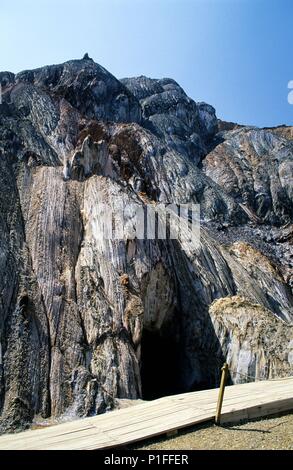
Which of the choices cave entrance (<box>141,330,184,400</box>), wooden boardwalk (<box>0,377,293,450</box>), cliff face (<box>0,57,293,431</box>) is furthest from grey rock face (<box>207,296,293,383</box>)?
wooden boardwalk (<box>0,377,293,450</box>)

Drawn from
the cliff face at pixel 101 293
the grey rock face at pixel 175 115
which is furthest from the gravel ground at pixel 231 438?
the grey rock face at pixel 175 115

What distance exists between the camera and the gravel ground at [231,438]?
545 cm

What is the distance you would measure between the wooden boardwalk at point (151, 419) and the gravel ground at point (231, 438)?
0.36 ft

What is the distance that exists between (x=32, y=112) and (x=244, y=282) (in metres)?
23.4

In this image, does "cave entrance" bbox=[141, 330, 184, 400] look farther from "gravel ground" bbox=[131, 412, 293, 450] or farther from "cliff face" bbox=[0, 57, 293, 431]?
"gravel ground" bbox=[131, 412, 293, 450]

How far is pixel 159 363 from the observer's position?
1855cm

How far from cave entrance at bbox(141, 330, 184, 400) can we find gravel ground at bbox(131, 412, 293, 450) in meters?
11.2

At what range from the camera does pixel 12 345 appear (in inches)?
504

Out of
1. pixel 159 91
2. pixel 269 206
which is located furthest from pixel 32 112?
pixel 159 91

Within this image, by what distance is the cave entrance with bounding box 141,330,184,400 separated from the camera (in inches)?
684
